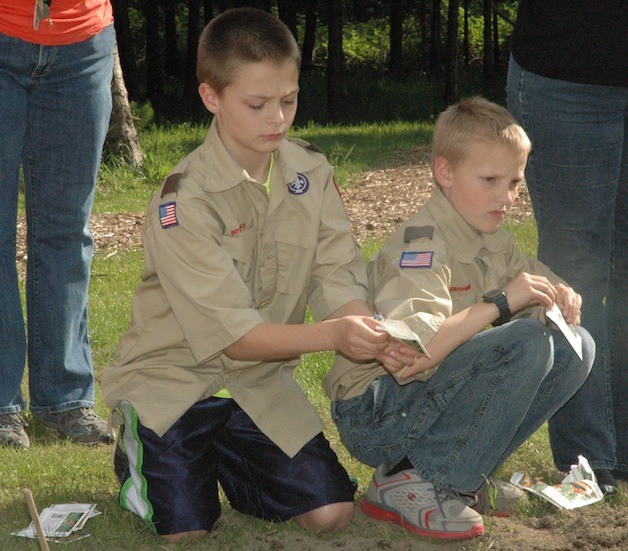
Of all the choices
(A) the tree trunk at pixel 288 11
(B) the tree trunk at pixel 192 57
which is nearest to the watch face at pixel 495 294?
(B) the tree trunk at pixel 192 57

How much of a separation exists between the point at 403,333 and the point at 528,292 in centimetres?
55

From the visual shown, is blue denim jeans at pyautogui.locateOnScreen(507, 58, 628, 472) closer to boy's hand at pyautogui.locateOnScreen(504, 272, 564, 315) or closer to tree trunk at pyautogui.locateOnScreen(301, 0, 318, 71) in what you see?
boy's hand at pyautogui.locateOnScreen(504, 272, 564, 315)

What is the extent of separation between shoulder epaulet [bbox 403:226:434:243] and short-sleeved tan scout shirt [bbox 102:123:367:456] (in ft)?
0.92

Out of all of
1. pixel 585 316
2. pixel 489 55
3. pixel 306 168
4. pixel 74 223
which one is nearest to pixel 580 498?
pixel 585 316

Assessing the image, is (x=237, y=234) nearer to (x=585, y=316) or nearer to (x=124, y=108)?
(x=585, y=316)

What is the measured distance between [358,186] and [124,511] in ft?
22.2

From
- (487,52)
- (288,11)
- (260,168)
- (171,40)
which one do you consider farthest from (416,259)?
(171,40)

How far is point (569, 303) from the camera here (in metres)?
3.32

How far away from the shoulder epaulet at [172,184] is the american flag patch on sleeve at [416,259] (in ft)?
2.39

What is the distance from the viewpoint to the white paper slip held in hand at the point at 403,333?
288 centimetres

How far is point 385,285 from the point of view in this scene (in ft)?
10.5

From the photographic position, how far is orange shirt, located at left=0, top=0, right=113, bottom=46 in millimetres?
3730

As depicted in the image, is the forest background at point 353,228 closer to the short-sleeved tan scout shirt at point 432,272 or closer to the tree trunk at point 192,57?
the tree trunk at point 192,57

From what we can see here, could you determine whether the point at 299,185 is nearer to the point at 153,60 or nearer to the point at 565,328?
the point at 565,328
